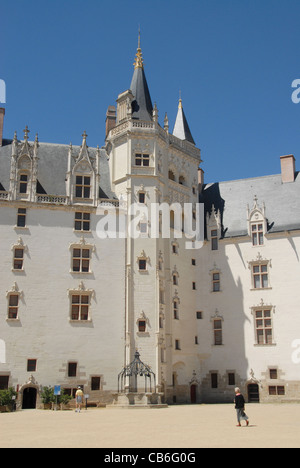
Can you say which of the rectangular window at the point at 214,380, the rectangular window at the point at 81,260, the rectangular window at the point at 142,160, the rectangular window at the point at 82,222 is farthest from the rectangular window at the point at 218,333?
the rectangular window at the point at 142,160

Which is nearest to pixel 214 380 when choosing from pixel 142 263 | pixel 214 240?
pixel 142 263

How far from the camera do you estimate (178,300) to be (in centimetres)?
4197

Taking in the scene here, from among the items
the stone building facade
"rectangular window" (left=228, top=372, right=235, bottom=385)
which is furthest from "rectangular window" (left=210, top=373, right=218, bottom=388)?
"rectangular window" (left=228, top=372, right=235, bottom=385)

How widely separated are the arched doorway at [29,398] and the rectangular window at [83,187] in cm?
1439

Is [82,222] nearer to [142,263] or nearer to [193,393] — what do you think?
[142,263]

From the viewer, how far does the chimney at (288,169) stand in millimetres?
45375

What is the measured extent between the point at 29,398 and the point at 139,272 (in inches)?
454

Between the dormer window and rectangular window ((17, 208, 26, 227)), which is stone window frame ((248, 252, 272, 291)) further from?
rectangular window ((17, 208, 26, 227))

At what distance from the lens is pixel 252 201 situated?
45.5 metres

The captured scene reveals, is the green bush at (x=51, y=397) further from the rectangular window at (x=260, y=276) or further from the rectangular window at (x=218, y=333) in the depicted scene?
the rectangular window at (x=260, y=276)

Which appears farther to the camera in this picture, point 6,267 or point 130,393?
point 6,267
